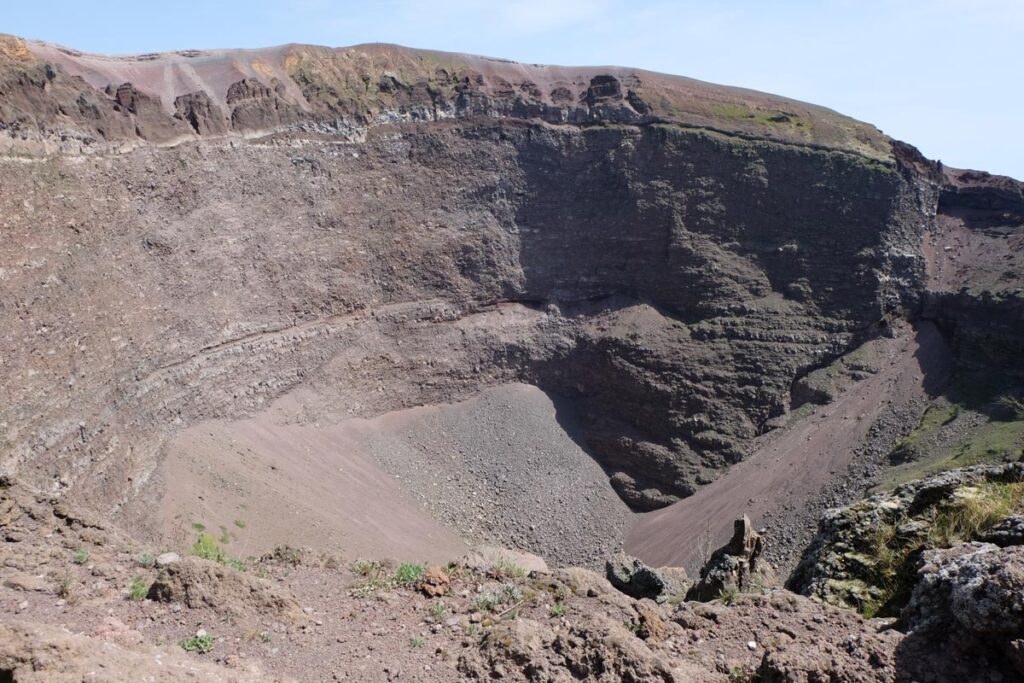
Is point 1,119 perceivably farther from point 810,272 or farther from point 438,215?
point 810,272

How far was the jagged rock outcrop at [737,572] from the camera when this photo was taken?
40.3ft

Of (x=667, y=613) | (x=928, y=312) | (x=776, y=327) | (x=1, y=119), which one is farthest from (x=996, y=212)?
(x=1, y=119)

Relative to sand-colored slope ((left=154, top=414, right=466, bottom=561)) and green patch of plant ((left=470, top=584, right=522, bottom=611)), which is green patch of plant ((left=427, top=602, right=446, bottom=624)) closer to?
green patch of plant ((left=470, top=584, right=522, bottom=611))

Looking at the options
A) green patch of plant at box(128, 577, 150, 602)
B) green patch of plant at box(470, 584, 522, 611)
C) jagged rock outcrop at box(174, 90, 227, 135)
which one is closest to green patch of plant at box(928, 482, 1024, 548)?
green patch of plant at box(470, 584, 522, 611)

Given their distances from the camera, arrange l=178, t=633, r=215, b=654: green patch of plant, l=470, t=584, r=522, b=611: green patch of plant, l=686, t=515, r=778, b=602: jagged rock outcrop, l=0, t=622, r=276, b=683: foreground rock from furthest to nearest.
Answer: l=686, t=515, r=778, b=602: jagged rock outcrop
l=470, t=584, r=522, b=611: green patch of plant
l=178, t=633, r=215, b=654: green patch of plant
l=0, t=622, r=276, b=683: foreground rock

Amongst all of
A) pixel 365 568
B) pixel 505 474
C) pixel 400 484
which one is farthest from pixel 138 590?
pixel 505 474

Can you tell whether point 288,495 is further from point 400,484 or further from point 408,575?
point 408,575

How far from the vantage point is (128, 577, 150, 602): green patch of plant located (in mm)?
8734

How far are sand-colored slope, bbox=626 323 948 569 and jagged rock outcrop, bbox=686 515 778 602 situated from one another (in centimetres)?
1394

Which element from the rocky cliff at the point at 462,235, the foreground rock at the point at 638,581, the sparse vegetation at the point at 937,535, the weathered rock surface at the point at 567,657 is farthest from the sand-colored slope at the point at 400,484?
the sparse vegetation at the point at 937,535

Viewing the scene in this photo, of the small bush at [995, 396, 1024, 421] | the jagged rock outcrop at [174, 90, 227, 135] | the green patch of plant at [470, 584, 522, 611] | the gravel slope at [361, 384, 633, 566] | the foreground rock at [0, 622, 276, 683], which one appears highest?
the jagged rock outcrop at [174, 90, 227, 135]

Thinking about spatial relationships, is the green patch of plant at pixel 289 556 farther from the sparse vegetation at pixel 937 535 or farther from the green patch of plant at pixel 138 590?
the sparse vegetation at pixel 937 535

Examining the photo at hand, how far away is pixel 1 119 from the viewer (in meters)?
24.0

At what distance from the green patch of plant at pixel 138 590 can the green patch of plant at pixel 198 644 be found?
1223 millimetres
